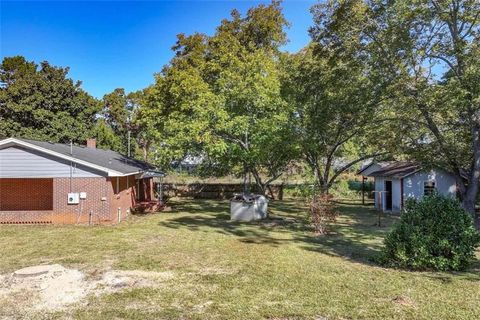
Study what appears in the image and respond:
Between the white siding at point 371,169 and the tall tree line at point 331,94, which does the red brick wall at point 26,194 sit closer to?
the tall tree line at point 331,94

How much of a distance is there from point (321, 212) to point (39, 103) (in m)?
29.5

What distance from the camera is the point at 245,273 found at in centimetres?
823

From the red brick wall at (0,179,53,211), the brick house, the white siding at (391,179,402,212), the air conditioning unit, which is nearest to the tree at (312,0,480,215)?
the white siding at (391,179,402,212)

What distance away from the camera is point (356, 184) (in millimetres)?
33469

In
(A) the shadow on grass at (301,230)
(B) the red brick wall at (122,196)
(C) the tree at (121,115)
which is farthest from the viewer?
(C) the tree at (121,115)

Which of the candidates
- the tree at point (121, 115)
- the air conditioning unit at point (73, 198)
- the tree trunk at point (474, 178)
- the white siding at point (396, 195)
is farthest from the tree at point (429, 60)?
the tree at point (121, 115)

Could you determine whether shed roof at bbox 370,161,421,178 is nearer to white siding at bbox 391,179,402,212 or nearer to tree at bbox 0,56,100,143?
white siding at bbox 391,179,402,212

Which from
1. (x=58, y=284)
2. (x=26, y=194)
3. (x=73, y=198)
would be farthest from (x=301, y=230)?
(x=26, y=194)

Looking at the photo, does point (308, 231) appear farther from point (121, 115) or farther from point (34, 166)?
point (121, 115)

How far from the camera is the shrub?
13555 millimetres

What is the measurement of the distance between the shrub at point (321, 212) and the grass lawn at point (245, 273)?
1.82 ft

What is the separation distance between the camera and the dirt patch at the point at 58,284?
6.50 meters

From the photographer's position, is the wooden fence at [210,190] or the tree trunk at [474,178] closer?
the tree trunk at [474,178]

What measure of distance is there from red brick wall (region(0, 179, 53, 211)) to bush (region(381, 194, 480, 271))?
1710 centimetres
